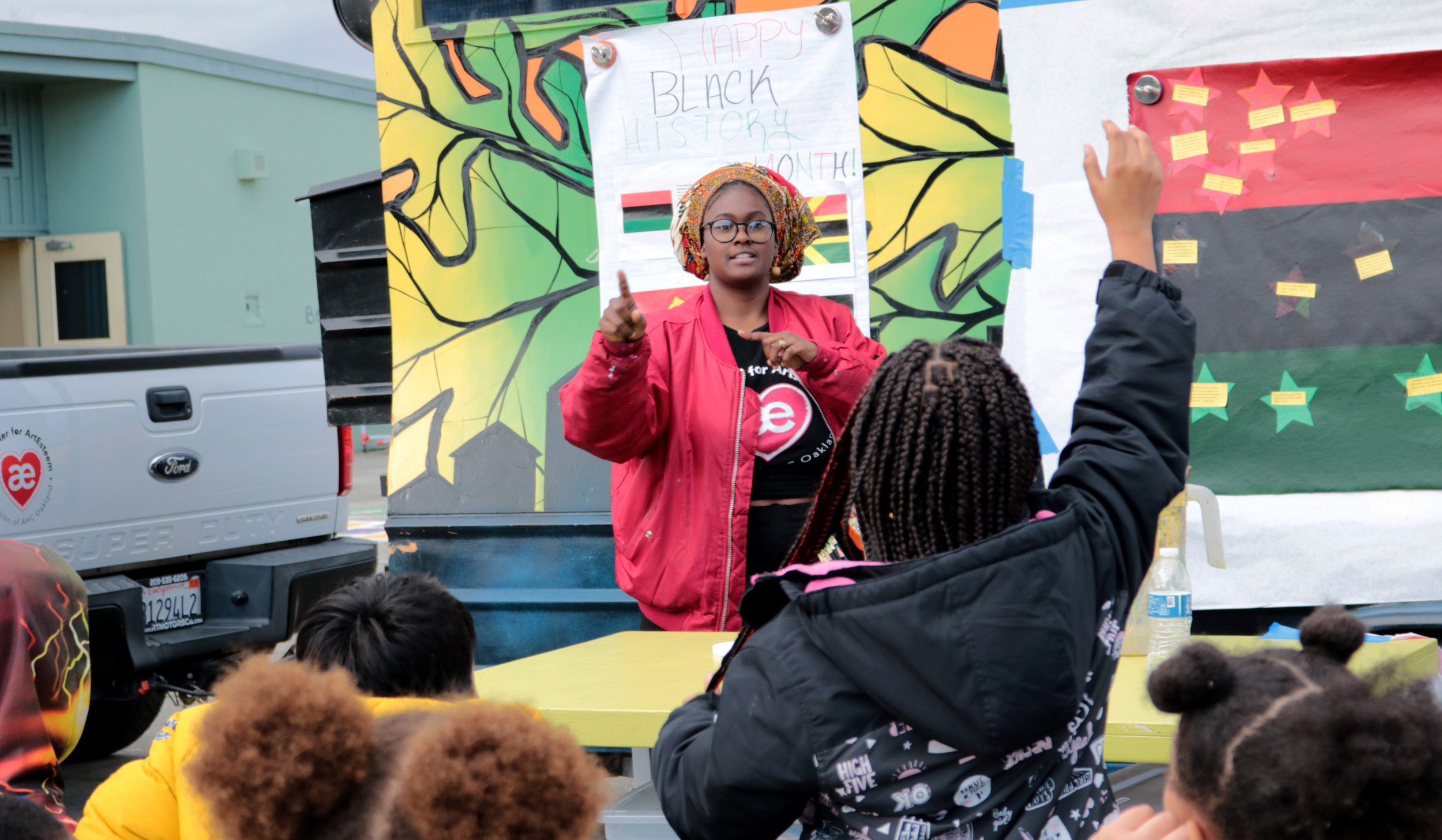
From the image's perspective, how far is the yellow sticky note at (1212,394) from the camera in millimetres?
4207

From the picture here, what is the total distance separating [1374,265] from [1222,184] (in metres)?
0.51

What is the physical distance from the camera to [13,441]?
467 centimetres

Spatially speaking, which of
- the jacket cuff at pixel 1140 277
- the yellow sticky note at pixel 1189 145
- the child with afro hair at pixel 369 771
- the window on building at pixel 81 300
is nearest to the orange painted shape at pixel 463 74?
the yellow sticky note at pixel 1189 145

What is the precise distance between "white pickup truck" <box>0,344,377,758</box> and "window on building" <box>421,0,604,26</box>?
1646 millimetres

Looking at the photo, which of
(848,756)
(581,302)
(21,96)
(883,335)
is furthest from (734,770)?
(21,96)

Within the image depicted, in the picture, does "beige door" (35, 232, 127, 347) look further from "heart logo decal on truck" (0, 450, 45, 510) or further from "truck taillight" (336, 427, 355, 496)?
"heart logo decal on truck" (0, 450, 45, 510)

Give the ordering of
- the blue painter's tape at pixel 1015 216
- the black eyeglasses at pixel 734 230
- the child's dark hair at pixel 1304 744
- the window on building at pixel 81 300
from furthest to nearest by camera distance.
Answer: the window on building at pixel 81 300, the blue painter's tape at pixel 1015 216, the black eyeglasses at pixel 734 230, the child's dark hair at pixel 1304 744

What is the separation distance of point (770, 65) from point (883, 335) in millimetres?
992

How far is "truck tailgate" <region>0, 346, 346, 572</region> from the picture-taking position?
15.6 ft

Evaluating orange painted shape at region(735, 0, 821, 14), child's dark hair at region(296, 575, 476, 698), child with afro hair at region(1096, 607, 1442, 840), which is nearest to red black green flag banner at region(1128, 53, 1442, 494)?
orange painted shape at region(735, 0, 821, 14)

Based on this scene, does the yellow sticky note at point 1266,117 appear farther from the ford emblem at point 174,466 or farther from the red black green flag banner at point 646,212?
the ford emblem at point 174,466

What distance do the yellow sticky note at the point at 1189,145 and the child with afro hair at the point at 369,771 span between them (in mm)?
3467

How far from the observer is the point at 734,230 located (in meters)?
3.22

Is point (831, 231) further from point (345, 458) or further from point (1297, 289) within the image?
point (345, 458)
